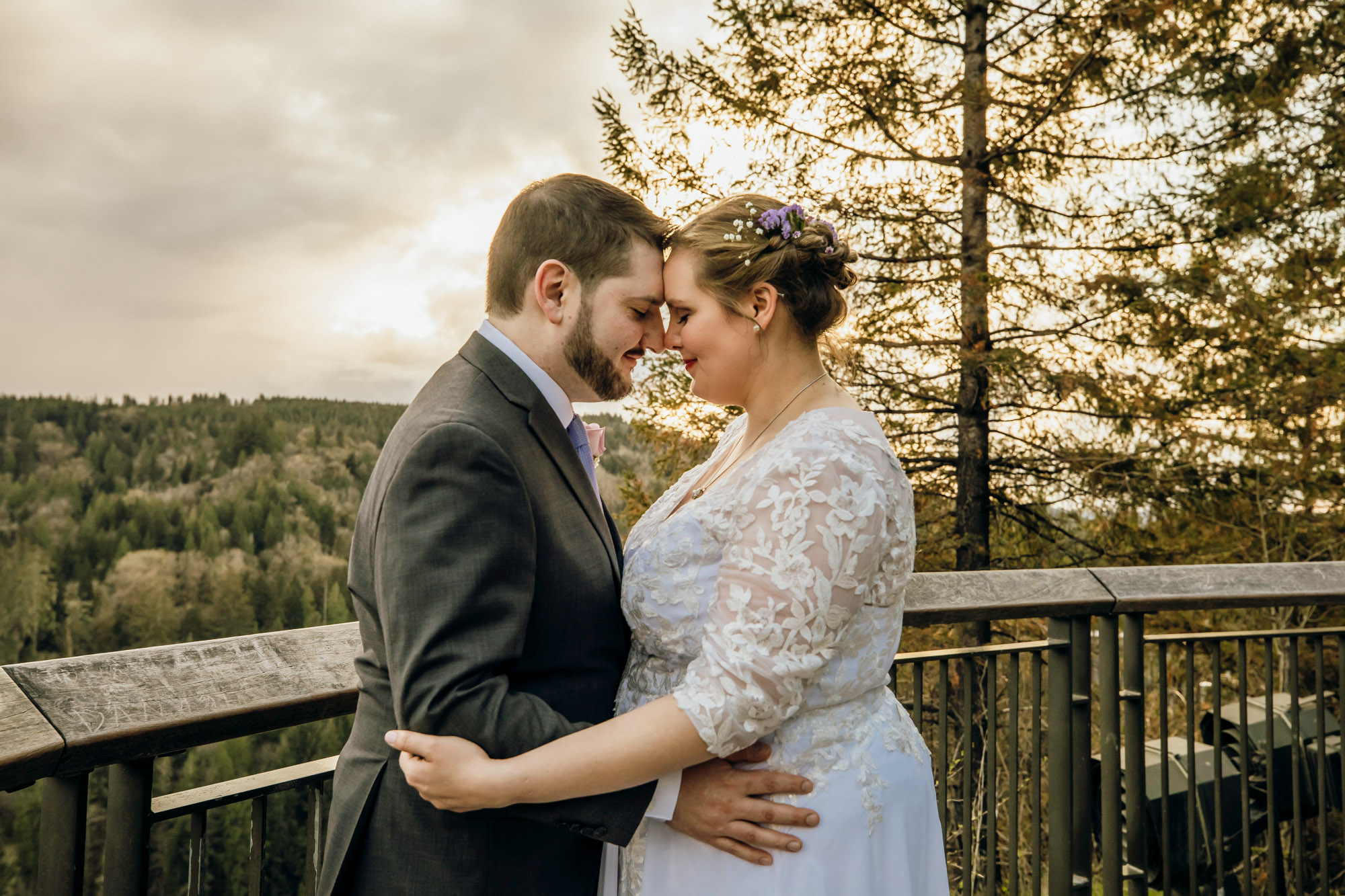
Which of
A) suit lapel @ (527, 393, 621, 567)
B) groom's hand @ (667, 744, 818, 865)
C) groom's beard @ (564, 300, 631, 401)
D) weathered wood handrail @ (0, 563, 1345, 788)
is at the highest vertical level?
groom's beard @ (564, 300, 631, 401)

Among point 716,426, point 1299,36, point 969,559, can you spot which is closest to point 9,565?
point 716,426

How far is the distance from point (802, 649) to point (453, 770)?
58 cm

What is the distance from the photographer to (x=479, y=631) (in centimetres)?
118

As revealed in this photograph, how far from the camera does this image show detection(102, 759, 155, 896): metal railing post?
1209 millimetres

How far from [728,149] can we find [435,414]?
7.24m

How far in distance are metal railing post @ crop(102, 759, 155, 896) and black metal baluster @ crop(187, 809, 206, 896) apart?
10cm

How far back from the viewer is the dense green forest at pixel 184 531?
53.2 ft

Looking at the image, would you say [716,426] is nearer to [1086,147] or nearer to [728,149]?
[728,149]

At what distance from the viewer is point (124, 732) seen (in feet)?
3.56

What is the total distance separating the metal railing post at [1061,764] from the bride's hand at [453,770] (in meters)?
1.81

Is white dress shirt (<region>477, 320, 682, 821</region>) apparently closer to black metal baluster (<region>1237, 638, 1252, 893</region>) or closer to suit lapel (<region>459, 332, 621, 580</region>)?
suit lapel (<region>459, 332, 621, 580</region>)

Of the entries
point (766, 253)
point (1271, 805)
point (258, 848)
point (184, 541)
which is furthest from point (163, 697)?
point (184, 541)

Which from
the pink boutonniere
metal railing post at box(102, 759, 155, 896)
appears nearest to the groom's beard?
the pink boutonniere

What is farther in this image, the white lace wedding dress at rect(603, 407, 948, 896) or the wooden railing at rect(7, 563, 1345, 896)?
the white lace wedding dress at rect(603, 407, 948, 896)
